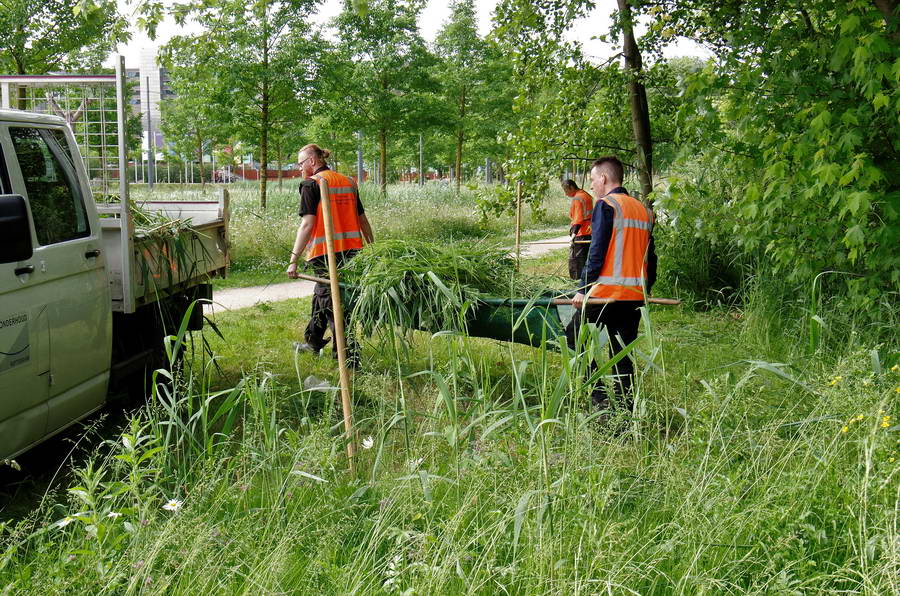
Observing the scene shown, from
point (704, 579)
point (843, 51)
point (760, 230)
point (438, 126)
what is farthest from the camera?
point (438, 126)

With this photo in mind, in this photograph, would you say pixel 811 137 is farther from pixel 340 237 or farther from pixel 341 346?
pixel 341 346

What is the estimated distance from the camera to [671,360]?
7.24m

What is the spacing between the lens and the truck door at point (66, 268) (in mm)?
4285

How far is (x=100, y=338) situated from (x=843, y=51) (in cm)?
516

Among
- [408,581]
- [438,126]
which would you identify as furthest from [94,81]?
[438,126]

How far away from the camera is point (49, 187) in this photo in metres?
4.51

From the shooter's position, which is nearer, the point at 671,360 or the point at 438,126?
the point at 671,360

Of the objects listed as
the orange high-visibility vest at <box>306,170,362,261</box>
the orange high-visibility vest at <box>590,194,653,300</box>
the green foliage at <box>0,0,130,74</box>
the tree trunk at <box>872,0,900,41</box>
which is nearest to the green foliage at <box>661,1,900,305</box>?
the tree trunk at <box>872,0,900,41</box>

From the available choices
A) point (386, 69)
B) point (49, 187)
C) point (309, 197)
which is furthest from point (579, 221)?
point (386, 69)

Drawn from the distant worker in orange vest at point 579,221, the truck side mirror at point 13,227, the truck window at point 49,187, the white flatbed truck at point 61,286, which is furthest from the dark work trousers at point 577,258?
the truck side mirror at point 13,227

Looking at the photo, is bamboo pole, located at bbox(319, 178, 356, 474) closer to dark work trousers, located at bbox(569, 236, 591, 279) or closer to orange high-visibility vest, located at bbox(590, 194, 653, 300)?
orange high-visibility vest, located at bbox(590, 194, 653, 300)

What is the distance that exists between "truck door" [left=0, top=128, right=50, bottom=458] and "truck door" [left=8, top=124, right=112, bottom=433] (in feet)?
0.19

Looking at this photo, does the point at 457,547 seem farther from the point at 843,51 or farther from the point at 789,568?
the point at 843,51

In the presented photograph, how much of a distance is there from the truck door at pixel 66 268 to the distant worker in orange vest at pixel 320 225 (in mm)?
2319
